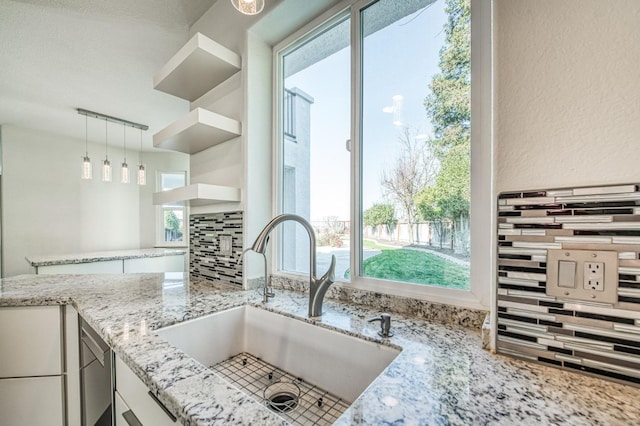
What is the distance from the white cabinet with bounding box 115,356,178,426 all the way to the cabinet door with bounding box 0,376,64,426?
568 mm

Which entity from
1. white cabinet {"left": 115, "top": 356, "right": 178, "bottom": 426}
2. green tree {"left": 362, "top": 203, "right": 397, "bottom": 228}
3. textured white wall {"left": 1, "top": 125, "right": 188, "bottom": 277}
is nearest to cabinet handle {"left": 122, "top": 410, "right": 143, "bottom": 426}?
white cabinet {"left": 115, "top": 356, "right": 178, "bottom": 426}

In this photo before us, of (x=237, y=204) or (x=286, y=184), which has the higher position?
(x=286, y=184)

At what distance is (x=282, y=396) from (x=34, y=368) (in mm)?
1136

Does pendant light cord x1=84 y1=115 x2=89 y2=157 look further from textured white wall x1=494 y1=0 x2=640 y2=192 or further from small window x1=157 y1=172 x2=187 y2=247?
textured white wall x1=494 y1=0 x2=640 y2=192

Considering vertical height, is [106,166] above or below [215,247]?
above

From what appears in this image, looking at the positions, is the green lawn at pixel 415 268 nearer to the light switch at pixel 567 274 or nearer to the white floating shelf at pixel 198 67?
the light switch at pixel 567 274

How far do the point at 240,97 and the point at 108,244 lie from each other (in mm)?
4045

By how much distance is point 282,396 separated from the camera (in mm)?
893

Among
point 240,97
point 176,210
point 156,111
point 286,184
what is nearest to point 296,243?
point 286,184

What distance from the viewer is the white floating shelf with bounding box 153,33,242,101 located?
1.32 metres

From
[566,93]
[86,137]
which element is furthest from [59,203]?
[566,93]

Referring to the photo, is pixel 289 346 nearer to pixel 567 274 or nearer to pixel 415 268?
pixel 415 268

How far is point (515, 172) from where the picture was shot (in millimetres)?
658

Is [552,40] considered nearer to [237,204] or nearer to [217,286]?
[237,204]
